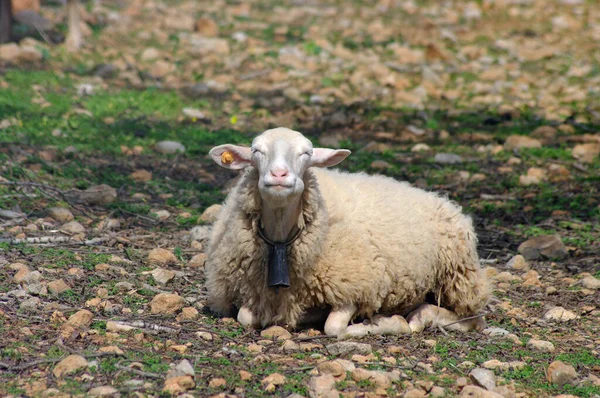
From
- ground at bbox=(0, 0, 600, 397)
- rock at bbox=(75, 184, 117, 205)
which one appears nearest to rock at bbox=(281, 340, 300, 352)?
ground at bbox=(0, 0, 600, 397)

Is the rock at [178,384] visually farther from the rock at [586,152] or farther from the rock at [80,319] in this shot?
the rock at [586,152]

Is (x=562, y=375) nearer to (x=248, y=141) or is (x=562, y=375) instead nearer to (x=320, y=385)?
(x=320, y=385)

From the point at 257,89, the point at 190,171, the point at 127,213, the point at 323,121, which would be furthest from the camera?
the point at 257,89

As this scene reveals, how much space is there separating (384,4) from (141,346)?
1202 centimetres

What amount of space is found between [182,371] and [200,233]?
9.35ft

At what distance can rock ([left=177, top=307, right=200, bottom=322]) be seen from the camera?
5547 millimetres

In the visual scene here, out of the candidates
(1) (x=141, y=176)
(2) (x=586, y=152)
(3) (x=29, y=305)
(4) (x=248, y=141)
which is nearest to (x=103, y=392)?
(3) (x=29, y=305)

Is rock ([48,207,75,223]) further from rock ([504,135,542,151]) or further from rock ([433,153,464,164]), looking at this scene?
rock ([504,135,542,151])

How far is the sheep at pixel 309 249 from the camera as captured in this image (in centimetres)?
541

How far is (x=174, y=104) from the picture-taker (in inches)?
431

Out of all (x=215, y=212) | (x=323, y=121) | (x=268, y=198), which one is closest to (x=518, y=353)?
(x=268, y=198)

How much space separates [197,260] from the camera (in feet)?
22.1

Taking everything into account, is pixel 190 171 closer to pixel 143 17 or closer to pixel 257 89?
pixel 257 89

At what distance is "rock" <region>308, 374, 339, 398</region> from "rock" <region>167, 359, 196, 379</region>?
577 mm
